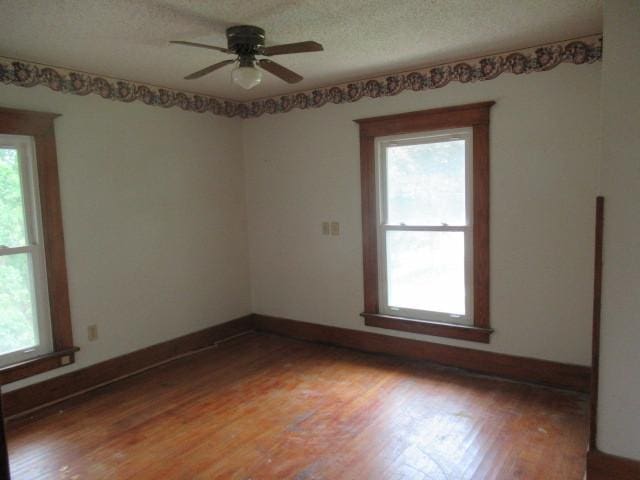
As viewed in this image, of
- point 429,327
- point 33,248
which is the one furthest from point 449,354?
point 33,248

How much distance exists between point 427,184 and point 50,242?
2.88 meters

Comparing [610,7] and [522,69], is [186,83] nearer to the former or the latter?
[522,69]

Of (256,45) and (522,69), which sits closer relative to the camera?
(256,45)

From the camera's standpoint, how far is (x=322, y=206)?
14.8 ft

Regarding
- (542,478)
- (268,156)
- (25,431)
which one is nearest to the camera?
(542,478)

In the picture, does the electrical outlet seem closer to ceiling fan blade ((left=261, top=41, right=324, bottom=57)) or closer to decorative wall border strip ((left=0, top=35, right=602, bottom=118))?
decorative wall border strip ((left=0, top=35, right=602, bottom=118))

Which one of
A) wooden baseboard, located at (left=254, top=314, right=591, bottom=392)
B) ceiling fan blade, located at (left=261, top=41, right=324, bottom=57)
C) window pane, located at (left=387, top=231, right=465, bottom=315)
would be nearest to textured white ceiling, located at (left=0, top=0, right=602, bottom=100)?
ceiling fan blade, located at (left=261, top=41, right=324, bottom=57)

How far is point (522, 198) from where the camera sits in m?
3.46

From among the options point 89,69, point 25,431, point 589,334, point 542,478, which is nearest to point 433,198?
point 589,334

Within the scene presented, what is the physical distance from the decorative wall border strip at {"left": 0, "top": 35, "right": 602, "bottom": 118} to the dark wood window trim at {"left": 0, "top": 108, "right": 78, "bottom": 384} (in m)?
0.28

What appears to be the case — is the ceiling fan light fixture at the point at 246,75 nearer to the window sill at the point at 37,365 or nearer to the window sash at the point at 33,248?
the window sash at the point at 33,248

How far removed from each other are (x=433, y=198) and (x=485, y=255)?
1.99ft

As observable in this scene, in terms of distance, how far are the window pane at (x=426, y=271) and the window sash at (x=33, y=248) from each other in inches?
106

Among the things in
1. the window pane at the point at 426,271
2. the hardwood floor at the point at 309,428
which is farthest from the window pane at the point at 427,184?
the hardwood floor at the point at 309,428
